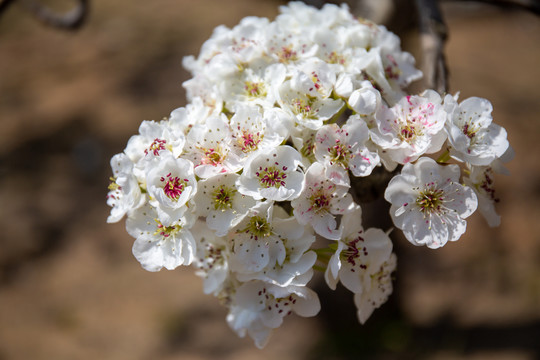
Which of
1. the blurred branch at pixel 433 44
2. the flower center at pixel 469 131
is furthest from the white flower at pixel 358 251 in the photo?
the blurred branch at pixel 433 44

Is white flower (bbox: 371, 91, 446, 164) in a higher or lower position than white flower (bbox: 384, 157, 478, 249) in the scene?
higher

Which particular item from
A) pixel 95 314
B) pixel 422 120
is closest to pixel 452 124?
pixel 422 120

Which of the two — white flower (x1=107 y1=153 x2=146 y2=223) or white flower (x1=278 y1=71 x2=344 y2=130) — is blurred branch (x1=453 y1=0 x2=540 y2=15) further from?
white flower (x1=107 y1=153 x2=146 y2=223)

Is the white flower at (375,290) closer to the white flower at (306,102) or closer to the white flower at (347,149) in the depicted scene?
the white flower at (347,149)

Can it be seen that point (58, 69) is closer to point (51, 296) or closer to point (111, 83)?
point (111, 83)

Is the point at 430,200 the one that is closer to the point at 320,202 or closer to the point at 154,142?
the point at 320,202

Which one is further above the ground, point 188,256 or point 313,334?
point 188,256

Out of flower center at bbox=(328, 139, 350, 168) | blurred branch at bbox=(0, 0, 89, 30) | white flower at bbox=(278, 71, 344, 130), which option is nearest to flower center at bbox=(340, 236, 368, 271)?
flower center at bbox=(328, 139, 350, 168)
